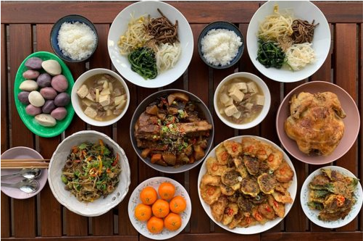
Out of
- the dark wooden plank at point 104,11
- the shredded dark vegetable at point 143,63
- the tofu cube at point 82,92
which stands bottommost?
the tofu cube at point 82,92

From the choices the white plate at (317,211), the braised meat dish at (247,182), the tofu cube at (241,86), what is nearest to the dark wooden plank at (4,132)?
the braised meat dish at (247,182)

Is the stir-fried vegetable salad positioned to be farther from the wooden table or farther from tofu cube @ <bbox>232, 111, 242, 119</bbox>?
tofu cube @ <bbox>232, 111, 242, 119</bbox>

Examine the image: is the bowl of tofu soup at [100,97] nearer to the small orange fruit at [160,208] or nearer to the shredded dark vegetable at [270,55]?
the small orange fruit at [160,208]

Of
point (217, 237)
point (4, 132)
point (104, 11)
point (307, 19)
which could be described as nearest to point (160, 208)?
point (217, 237)

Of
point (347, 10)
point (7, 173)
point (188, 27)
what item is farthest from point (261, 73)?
point (7, 173)

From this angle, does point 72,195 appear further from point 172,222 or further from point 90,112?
point 172,222

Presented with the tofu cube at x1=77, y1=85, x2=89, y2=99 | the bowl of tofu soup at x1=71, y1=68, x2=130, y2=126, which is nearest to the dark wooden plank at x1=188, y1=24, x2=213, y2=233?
the bowl of tofu soup at x1=71, y1=68, x2=130, y2=126
